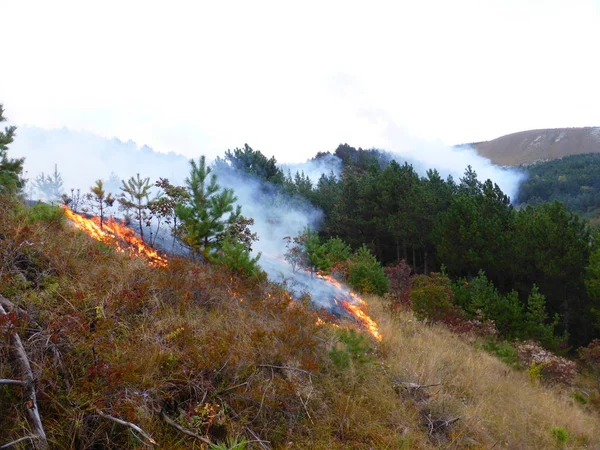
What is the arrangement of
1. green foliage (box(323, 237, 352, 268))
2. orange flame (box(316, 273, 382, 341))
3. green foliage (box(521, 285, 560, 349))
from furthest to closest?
green foliage (box(323, 237, 352, 268))
green foliage (box(521, 285, 560, 349))
orange flame (box(316, 273, 382, 341))

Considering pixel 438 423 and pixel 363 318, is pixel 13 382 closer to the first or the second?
pixel 438 423

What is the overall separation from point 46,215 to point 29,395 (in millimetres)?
3877

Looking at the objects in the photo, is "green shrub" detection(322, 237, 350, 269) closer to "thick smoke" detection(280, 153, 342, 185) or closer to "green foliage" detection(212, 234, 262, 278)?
"green foliage" detection(212, 234, 262, 278)

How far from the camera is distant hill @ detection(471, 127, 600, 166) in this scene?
75.1 metres

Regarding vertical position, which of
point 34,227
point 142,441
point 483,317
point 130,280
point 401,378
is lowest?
point 483,317

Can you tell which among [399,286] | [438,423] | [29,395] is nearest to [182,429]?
[29,395]

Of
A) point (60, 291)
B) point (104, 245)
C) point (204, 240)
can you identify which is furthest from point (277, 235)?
point (60, 291)

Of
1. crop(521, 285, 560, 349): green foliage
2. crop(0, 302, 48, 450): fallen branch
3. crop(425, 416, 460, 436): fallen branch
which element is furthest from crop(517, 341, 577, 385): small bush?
crop(0, 302, 48, 450): fallen branch

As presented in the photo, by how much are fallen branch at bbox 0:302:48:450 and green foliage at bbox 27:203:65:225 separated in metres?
3.22

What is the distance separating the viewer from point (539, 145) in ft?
276

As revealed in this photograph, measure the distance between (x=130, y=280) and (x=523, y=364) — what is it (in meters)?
8.36

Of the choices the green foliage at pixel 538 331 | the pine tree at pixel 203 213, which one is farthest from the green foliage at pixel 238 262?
the green foliage at pixel 538 331

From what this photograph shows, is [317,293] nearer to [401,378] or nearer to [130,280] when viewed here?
[401,378]

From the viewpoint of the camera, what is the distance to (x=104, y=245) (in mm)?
5316
